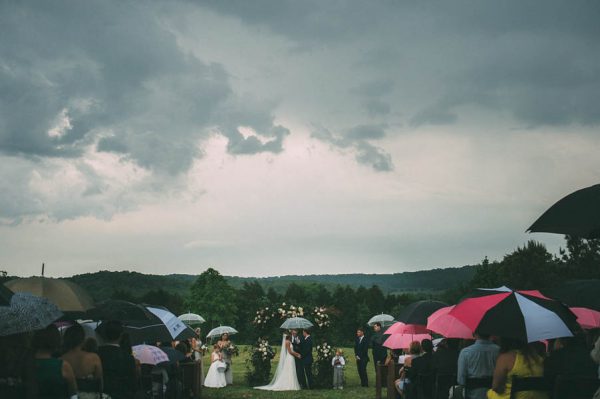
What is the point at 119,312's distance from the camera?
1302cm

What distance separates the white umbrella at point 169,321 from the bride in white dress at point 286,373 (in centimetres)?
1045

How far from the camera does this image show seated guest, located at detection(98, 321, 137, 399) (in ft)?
30.3

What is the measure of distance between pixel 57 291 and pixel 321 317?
1440cm

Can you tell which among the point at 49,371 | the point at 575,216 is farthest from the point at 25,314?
the point at 575,216

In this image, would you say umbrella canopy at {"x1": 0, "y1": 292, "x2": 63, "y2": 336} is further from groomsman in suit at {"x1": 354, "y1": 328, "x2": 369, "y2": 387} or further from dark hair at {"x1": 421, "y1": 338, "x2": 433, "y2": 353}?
groomsman in suit at {"x1": 354, "y1": 328, "x2": 369, "y2": 387}

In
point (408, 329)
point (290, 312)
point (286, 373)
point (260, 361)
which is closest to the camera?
point (408, 329)

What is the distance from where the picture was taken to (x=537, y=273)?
7531 centimetres

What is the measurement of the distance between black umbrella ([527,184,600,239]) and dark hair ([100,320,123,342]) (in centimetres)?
519

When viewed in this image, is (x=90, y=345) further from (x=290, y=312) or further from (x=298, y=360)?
(x=290, y=312)

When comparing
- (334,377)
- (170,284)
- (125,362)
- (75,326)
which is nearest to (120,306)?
A: (125,362)

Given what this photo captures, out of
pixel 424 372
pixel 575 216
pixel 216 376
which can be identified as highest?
pixel 575 216

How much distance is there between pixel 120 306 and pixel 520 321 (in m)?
7.43

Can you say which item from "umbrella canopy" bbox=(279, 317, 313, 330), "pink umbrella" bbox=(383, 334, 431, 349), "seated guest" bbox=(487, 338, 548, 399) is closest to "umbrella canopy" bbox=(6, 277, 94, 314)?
"pink umbrella" bbox=(383, 334, 431, 349)

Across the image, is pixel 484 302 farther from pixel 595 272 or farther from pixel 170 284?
pixel 170 284
